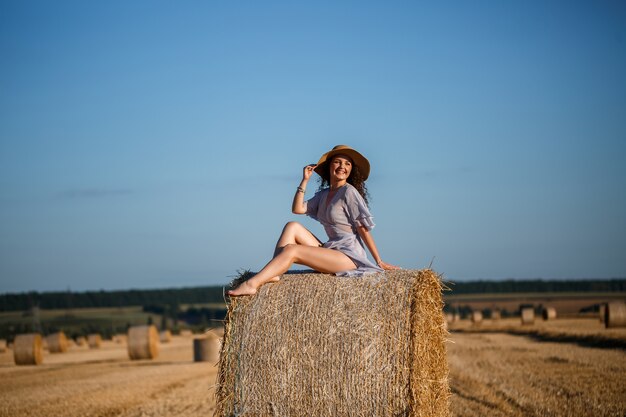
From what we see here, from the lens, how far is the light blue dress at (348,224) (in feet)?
24.6

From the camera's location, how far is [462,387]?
1264 centimetres

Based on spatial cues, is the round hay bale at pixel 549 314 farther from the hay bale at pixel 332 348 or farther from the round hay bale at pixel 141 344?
the hay bale at pixel 332 348

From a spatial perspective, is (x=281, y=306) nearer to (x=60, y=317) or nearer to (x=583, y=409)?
(x=583, y=409)

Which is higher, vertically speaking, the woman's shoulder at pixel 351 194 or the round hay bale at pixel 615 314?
the woman's shoulder at pixel 351 194

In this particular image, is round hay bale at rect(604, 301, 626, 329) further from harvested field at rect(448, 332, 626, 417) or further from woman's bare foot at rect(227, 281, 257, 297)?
woman's bare foot at rect(227, 281, 257, 297)

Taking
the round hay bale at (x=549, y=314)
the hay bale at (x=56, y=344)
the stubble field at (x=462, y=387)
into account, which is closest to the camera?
the stubble field at (x=462, y=387)

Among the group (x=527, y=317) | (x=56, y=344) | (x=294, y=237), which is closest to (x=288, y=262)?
(x=294, y=237)

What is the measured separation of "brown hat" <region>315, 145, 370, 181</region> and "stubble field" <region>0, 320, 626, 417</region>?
11.4ft

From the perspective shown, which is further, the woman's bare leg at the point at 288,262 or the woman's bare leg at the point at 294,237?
the woman's bare leg at the point at 294,237

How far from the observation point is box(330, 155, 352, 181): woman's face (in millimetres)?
7891

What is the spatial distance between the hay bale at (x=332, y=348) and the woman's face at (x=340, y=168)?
106 centimetres

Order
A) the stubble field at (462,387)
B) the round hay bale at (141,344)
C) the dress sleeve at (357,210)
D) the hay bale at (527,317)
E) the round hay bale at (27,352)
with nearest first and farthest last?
the dress sleeve at (357,210), the stubble field at (462,387), the round hay bale at (27,352), the round hay bale at (141,344), the hay bale at (527,317)

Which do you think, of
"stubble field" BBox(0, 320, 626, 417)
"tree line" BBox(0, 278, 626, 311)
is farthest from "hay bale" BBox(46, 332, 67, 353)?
"tree line" BBox(0, 278, 626, 311)

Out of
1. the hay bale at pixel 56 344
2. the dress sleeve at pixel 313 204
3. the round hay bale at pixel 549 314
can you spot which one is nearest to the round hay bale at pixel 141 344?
the hay bale at pixel 56 344
